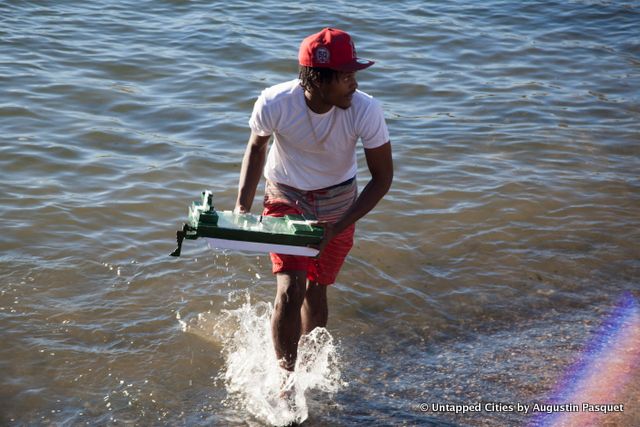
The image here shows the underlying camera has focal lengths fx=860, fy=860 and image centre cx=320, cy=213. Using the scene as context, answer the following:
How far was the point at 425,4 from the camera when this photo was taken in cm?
1448

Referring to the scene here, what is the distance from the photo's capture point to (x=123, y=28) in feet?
38.9

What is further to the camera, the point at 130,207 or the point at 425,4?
the point at 425,4

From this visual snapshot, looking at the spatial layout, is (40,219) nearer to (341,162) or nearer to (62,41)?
(341,162)

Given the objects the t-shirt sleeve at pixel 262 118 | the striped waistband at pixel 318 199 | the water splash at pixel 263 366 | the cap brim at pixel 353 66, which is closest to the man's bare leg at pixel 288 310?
the water splash at pixel 263 366

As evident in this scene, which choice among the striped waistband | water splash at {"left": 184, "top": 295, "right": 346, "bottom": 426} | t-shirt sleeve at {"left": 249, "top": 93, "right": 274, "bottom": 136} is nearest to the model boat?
the striped waistband

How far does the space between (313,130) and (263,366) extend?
149cm

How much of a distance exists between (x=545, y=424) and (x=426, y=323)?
1309 millimetres

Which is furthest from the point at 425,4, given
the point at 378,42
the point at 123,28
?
the point at 123,28

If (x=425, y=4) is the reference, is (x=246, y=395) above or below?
below

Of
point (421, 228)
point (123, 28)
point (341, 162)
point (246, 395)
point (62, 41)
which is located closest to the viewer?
point (341, 162)

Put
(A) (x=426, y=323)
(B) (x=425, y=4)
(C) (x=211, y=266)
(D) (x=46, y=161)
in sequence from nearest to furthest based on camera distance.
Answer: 1. (A) (x=426, y=323)
2. (C) (x=211, y=266)
3. (D) (x=46, y=161)
4. (B) (x=425, y=4)

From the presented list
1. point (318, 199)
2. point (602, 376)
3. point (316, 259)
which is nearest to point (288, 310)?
point (316, 259)

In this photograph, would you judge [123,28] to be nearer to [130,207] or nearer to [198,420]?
[130,207]

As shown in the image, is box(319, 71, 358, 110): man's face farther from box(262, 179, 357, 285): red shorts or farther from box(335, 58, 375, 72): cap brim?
box(262, 179, 357, 285): red shorts
